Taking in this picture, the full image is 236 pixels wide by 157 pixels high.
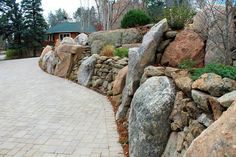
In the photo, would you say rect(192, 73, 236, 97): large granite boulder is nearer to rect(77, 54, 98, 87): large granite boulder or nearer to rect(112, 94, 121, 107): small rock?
rect(112, 94, 121, 107): small rock

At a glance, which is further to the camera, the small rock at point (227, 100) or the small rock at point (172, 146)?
the small rock at point (172, 146)

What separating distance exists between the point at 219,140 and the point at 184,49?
3076mm

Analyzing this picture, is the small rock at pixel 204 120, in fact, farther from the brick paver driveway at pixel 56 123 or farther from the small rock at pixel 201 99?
the brick paver driveway at pixel 56 123

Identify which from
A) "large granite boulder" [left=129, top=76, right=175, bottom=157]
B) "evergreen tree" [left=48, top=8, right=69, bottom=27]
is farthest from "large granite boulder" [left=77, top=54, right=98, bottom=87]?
"evergreen tree" [left=48, top=8, right=69, bottom=27]

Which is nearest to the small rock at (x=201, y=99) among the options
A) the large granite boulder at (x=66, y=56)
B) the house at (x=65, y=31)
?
the large granite boulder at (x=66, y=56)

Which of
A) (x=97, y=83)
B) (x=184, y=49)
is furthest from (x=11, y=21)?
(x=184, y=49)

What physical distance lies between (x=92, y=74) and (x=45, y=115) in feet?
11.6

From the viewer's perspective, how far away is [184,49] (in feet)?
16.6

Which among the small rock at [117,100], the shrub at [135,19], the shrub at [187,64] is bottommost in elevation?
the small rock at [117,100]

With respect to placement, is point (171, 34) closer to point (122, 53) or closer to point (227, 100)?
point (227, 100)

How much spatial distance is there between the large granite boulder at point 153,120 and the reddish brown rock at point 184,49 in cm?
100

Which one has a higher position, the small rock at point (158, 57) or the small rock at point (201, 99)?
the small rock at point (158, 57)

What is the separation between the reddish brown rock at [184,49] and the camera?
490 centimetres

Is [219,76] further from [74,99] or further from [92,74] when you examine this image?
[92,74]
